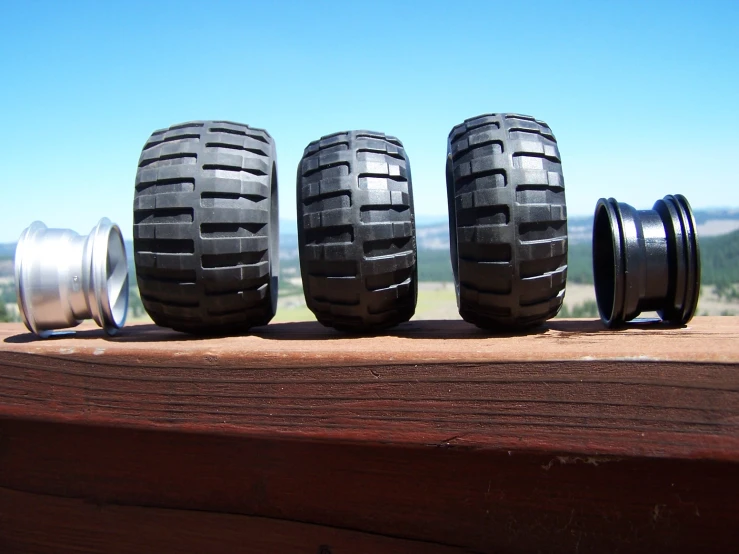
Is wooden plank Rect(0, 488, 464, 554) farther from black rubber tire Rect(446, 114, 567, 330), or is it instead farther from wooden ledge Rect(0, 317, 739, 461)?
black rubber tire Rect(446, 114, 567, 330)

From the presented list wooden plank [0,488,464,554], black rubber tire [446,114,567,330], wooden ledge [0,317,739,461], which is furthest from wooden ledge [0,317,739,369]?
wooden plank [0,488,464,554]

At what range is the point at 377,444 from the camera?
127 cm

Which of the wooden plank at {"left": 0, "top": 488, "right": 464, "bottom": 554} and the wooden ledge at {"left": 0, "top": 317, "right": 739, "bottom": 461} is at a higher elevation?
the wooden ledge at {"left": 0, "top": 317, "right": 739, "bottom": 461}

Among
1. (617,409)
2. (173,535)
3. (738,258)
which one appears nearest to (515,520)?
(617,409)

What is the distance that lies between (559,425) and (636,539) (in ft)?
0.95

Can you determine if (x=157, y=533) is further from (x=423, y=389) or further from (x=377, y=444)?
(x=423, y=389)

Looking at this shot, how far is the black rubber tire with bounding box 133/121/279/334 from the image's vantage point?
178 centimetres

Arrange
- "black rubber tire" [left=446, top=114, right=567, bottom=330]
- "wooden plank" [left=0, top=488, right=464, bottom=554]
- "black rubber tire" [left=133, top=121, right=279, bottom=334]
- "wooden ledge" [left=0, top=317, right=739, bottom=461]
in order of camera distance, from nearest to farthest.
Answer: "wooden ledge" [left=0, top=317, right=739, bottom=461] → "wooden plank" [left=0, top=488, right=464, bottom=554] → "black rubber tire" [left=446, top=114, right=567, bottom=330] → "black rubber tire" [left=133, top=121, right=279, bottom=334]

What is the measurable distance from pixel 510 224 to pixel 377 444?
0.73m

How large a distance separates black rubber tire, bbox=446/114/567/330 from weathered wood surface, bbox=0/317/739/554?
14cm

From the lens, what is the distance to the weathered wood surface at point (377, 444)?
1141mm

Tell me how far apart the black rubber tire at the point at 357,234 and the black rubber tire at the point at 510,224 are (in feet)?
0.60

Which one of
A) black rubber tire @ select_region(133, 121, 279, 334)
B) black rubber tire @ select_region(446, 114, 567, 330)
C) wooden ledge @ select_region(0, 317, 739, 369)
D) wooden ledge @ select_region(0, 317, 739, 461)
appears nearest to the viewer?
wooden ledge @ select_region(0, 317, 739, 461)

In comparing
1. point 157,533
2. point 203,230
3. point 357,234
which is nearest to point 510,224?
point 357,234
